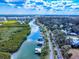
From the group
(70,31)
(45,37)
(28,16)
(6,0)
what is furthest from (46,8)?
(45,37)

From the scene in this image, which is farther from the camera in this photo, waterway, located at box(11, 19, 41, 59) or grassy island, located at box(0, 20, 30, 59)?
grassy island, located at box(0, 20, 30, 59)

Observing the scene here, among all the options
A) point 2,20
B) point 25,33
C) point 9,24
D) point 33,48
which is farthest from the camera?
point 2,20

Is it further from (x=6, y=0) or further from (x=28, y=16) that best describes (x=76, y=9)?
(x=6, y=0)

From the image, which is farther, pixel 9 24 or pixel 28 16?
pixel 28 16

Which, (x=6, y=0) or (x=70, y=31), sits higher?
(x=6, y=0)

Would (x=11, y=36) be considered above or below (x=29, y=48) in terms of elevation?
above

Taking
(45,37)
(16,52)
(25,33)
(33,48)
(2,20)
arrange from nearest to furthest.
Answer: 1. (16,52)
2. (33,48)
3. (45,37)
4. (25,33)
5. (2,20)

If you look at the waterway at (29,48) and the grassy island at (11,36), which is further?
the grassy island at (11,36)

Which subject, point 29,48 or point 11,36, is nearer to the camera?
point 29,48
